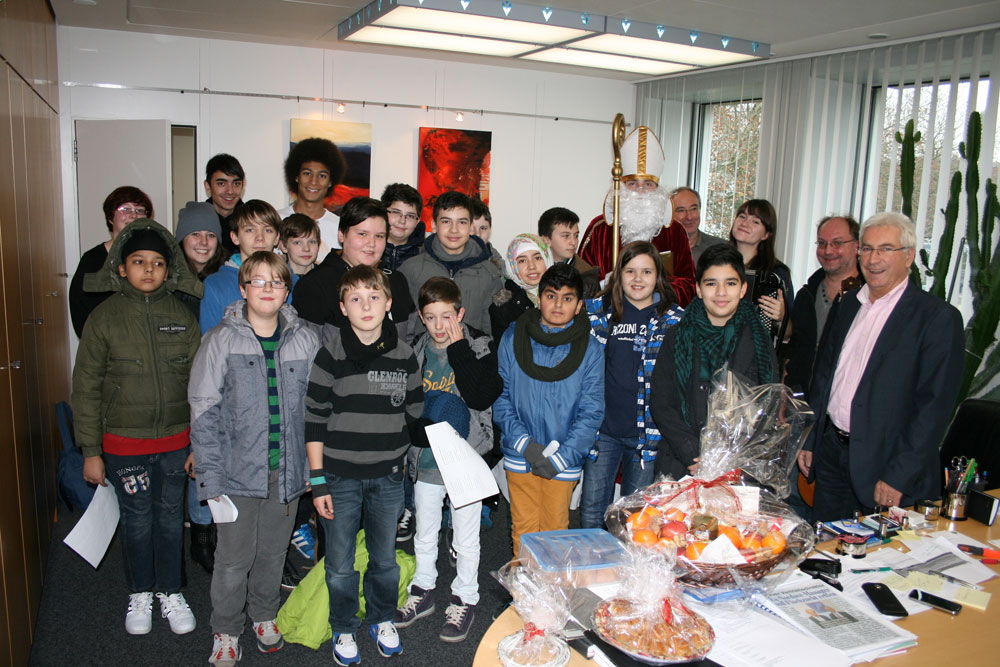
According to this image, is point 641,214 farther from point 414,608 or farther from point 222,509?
point 222,509

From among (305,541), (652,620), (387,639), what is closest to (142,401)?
(305,541)

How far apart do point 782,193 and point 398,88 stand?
374cm

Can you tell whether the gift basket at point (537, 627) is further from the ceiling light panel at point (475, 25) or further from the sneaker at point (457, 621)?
the ceiling light panel at point (475, 25)

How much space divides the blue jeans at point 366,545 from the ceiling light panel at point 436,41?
360cm

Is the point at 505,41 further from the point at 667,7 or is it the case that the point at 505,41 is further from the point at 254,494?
the point at 254,494

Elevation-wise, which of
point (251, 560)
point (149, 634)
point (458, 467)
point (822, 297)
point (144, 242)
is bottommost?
point (149, 634)

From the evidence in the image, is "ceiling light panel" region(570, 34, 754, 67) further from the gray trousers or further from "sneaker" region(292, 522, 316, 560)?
the gray trousers

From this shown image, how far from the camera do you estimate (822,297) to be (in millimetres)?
3770

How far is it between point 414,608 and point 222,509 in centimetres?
94

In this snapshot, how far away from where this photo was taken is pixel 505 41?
529cm

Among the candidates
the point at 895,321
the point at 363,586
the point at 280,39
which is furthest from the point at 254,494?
the point at 280,39

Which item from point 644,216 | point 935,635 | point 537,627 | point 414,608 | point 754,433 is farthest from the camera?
point 644,216

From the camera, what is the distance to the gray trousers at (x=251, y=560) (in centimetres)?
254

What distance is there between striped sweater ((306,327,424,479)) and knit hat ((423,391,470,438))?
0.27 m
